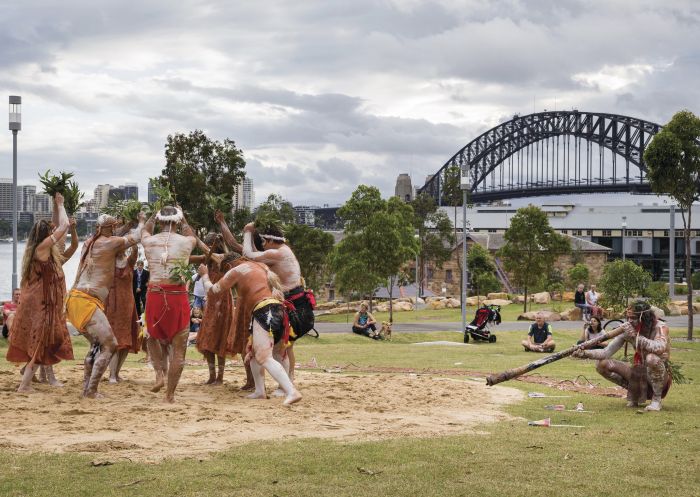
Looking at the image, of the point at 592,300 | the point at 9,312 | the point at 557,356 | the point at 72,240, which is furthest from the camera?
the point at 592,300

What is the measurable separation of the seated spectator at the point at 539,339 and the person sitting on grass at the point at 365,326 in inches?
285

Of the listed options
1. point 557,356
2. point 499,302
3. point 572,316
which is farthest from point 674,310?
point 557,356

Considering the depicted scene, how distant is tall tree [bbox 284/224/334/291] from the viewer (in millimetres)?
68875

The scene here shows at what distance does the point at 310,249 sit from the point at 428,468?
60982mm

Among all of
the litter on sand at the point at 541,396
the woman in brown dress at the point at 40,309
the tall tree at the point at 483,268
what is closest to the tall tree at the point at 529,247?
the tall tree at the point at 483,268

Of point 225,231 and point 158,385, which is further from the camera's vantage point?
point 225,231

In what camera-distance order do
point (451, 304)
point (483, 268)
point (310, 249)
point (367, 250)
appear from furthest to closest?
point (483, 268) < point (310, 249) < point (451, 304) < point (367, 250)

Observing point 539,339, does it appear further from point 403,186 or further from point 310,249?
point 403,186

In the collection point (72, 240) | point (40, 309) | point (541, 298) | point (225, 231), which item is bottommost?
point (541, 298)

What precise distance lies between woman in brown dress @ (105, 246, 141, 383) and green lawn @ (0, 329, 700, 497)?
493 centimetres

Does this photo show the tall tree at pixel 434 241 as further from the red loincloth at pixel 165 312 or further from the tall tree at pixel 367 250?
the red loincloth at pixel 165 312

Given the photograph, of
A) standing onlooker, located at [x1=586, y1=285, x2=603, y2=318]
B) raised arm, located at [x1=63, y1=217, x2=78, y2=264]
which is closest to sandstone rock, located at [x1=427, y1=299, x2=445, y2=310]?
standing onlooker, located at [x1=586, y1=285, x2=603, y2=318]

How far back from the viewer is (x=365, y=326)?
102ft

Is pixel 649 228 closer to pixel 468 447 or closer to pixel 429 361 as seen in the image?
pixel 429 361
